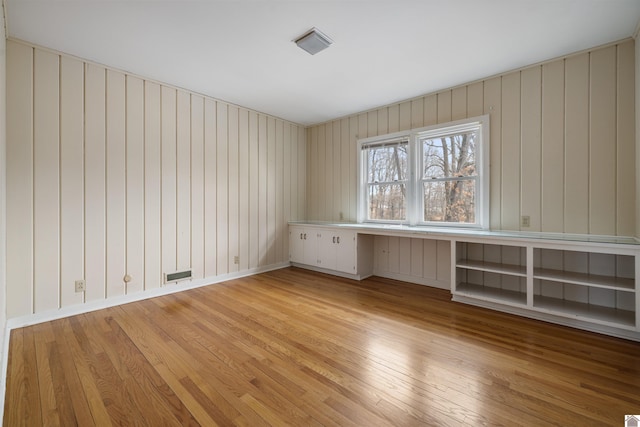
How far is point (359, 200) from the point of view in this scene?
15.5 ft

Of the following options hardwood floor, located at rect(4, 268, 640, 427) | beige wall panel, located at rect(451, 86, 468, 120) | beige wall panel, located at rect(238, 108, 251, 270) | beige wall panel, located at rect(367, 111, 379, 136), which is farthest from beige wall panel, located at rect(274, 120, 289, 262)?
beige wall panel, located at rect(451, 86, 468, 120)

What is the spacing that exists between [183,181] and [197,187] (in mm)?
210

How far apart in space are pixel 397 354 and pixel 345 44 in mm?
2886

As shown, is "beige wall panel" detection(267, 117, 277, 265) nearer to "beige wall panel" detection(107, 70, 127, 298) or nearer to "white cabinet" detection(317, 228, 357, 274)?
"white cabinet" detection(317, 228, 357, 274)

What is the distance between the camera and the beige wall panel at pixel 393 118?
4268 mm

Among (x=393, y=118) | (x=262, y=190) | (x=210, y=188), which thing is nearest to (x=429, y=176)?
(x=393, y=118)

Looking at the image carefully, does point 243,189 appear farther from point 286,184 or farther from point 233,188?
point 286,184

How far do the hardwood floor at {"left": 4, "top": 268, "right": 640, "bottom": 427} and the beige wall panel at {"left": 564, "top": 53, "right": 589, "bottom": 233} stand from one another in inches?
47.9

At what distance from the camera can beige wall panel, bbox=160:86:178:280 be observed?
3.60 m

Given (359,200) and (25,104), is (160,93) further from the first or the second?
(359,200)

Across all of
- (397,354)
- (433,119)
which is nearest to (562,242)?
(397,354)

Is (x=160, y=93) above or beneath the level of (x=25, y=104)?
above

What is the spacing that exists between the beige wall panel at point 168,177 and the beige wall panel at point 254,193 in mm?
1225

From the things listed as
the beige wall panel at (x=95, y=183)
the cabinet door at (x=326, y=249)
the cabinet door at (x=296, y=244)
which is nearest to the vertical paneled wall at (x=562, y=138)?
the cabinet door at (x=326, y=249)
